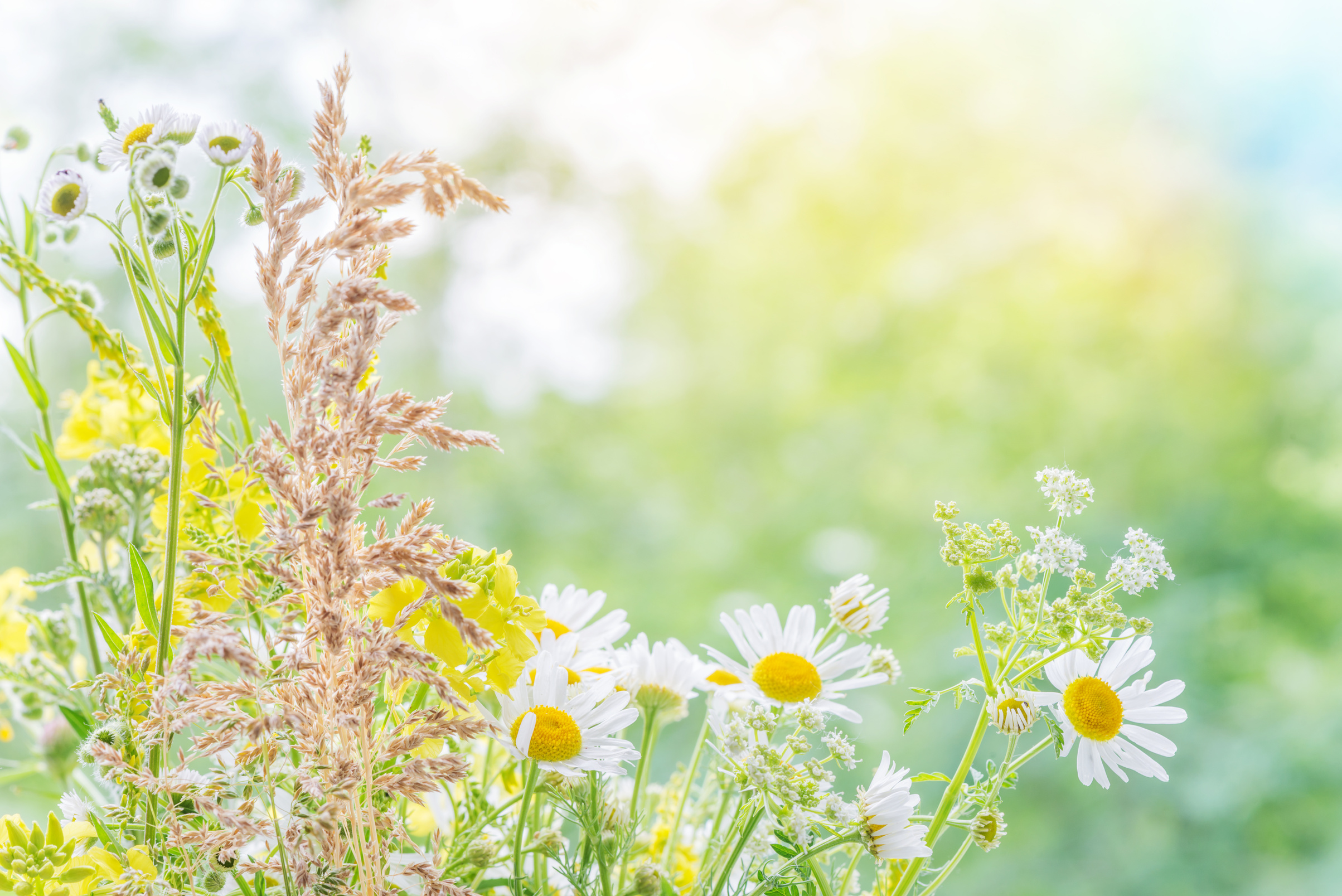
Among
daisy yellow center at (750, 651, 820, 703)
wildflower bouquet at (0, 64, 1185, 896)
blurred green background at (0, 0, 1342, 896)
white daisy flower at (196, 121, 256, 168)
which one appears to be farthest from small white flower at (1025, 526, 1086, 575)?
blurred green background at (0, 0, 1342, 896)

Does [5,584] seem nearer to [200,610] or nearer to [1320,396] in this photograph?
[200,610]

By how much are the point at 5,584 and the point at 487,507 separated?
2.14 metres

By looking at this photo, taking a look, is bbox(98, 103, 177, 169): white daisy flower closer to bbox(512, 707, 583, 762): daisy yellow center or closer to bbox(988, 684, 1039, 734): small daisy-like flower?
bbox(512, 707, 583, 762): daisy yellow center

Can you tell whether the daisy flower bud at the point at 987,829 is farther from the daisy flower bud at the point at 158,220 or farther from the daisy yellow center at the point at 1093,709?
the daisy flower bud at the point at 158,220

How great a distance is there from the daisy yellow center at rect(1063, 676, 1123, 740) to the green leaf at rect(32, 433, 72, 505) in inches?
16.8

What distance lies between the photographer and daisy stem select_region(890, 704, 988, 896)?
0.31 metres

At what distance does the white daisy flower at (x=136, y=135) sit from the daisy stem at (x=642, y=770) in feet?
0.97

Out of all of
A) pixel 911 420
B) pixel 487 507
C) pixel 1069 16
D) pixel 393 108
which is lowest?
pixel 487 507

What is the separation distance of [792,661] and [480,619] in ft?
0.50

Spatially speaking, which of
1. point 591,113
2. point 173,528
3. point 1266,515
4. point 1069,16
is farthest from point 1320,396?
point 173,528

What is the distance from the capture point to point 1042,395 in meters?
2.25

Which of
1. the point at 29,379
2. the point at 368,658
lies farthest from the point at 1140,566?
the point at 29,379

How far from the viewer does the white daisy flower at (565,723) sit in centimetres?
32

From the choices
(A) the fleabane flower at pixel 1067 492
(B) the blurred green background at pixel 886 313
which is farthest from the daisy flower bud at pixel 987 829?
(B) the blurred green background at pixel 886 313
